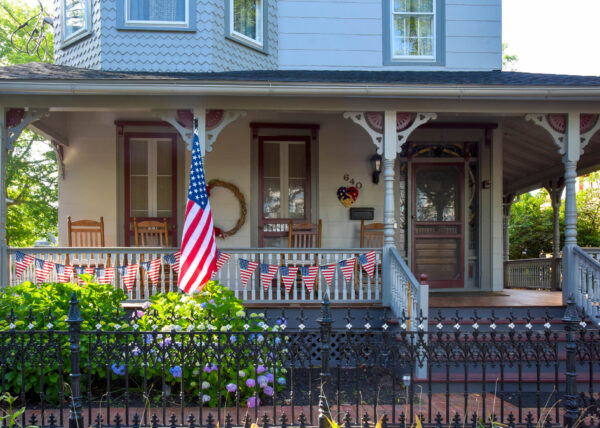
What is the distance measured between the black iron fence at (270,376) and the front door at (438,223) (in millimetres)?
3131

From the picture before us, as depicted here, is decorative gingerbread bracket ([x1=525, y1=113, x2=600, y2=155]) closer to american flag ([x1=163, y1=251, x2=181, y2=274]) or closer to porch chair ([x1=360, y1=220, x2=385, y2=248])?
porch chair ([x1=360, y1=220, x2=385, y2=248])

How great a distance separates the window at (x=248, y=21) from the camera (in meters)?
10.3

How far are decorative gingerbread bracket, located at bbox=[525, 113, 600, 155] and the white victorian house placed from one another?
0.02 metres

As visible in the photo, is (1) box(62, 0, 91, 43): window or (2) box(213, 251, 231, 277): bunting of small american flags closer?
(2) box(213, 251, 231, 277): bunting of small american flags

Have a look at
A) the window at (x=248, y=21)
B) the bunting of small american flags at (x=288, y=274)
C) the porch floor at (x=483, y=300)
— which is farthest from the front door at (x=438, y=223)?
the window at (x=248, y=21)

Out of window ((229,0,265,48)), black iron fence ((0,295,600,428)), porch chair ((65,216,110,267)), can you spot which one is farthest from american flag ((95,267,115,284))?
window ((229,0,265,48))

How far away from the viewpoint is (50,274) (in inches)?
316

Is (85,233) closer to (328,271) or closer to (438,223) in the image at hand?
(328,271)

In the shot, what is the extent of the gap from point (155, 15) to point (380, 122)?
15.1 ft

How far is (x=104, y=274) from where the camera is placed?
25.9 ft

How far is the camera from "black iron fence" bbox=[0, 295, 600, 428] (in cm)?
454

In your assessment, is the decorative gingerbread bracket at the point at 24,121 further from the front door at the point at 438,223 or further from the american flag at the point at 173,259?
the front door at the point at 438,223

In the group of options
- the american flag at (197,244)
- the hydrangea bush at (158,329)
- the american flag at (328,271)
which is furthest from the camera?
the american flag at (328,271)

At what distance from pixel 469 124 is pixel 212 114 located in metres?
4.83
